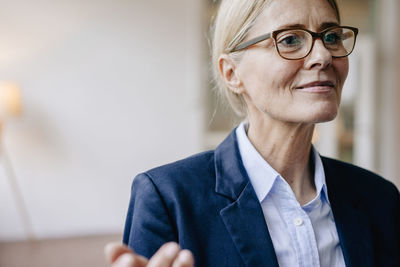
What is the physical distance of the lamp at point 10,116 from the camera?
381 cm

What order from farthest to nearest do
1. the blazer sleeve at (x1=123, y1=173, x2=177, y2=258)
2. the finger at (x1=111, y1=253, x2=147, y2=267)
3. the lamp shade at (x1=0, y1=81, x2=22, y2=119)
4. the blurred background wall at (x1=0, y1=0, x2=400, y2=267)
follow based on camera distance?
the blurred background wall at (x1=0, y1=0, x2=400, y2=267), the lamp shade at (x1=0, y1=81, x2=22, y2=119), the blazer sleeve at (x1=123, y1=173, x2=177, y2=258), the finger at (x1=111, y1=253, x2=147, y2=267)

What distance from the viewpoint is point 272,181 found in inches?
40.1

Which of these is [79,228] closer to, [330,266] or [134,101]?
[134,101]

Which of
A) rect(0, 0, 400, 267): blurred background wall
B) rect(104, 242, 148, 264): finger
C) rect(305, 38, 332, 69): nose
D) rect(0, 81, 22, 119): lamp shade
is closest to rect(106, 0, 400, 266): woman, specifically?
rect(305, 38, 332, 69): nose

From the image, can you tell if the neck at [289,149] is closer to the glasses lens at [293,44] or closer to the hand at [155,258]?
the glasses lens at [293,44]

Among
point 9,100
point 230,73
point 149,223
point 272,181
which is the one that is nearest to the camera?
point 149,223

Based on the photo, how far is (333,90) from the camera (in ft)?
3.17

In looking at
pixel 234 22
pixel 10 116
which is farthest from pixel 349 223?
pixel 10 116

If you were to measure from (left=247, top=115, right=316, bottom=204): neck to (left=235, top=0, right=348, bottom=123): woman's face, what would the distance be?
0.07 meters

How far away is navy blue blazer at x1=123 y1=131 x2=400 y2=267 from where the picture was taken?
3.00ft

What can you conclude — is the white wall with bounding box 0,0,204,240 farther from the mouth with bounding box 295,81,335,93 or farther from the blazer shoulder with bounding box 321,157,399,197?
the mouth with bounding box 295,81,335,93

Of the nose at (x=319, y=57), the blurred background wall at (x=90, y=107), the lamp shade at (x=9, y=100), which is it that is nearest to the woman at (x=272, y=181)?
the nose at (x=319, y=57)

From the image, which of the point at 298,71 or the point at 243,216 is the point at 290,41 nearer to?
the point at 298,71

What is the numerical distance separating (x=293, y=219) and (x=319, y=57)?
0.39 meters
